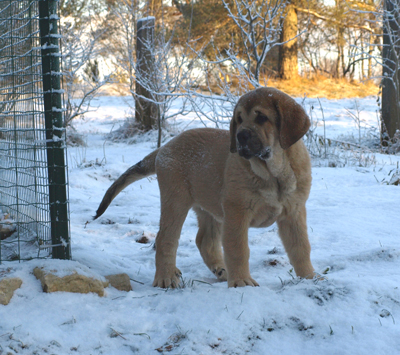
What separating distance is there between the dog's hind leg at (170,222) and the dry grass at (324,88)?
13000 mm

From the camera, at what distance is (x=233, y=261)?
296cm

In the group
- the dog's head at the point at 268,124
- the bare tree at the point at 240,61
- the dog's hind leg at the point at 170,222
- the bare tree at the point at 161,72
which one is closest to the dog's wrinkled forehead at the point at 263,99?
the dog's head at the point at 268,124

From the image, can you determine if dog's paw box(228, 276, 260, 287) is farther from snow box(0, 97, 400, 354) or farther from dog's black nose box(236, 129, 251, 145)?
dog's black nose box(236, 129, 251, 145)

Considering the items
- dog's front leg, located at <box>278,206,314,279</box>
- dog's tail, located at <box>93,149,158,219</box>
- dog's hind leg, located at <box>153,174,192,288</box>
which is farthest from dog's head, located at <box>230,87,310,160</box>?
dog's tail, located at <box>93,149,158,219</box>

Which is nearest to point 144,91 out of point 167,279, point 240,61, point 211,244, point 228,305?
point 240,61

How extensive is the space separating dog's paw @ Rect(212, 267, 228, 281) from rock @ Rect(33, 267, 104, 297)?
1.09 metres

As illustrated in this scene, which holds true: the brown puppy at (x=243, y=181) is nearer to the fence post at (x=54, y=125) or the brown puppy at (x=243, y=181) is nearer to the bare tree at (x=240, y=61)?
the fence post at (x=54, y=125)

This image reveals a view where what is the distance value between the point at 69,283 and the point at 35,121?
1282 mm

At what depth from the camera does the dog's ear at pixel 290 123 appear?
2.83 meters

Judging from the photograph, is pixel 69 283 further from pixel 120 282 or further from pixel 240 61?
pixel 240 61

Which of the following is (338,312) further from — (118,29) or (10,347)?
(118,29)

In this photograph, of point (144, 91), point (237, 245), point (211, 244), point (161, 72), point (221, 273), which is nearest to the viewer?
point (237, 245)

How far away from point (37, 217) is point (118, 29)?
11.1 metres

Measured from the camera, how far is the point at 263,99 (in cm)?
287
